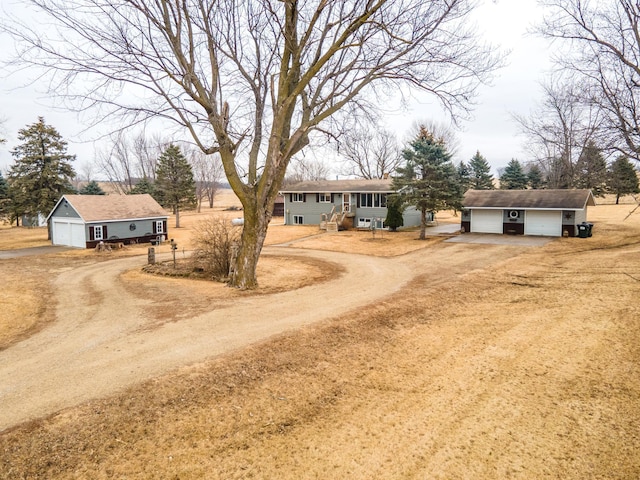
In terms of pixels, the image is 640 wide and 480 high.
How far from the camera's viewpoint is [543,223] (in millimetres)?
28953

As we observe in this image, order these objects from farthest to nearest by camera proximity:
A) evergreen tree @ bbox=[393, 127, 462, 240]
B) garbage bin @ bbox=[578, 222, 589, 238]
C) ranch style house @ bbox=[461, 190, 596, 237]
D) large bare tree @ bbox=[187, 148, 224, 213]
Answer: large bare tree @ bbox=[187, 148, 224, 213]
ranch style house @ bbox=[461, 190, 596, 237]
evergreen tree @ bbox=[393, 127, 462, 240]
garbage bin @ bbox=[578, 222, 589, 238]

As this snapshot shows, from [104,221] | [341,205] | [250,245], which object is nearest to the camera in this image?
[250,245]

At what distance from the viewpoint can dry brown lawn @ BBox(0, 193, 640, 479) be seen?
15.2 ft

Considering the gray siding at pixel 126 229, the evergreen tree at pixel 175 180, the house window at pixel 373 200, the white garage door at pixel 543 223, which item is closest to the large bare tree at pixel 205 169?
the evergreen tree at pixel 175 180

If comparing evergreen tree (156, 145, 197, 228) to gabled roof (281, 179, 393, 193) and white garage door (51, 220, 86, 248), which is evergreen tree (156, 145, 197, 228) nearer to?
gabled roof (281, 179, 393, 193)

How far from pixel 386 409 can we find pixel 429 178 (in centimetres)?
2411

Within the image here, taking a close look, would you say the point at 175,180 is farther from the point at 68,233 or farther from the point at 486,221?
the point at 486,221

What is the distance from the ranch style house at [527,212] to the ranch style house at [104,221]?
25.5m

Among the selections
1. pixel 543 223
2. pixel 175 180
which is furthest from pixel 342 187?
pixel 175 180

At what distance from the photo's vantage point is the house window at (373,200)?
1415 inches

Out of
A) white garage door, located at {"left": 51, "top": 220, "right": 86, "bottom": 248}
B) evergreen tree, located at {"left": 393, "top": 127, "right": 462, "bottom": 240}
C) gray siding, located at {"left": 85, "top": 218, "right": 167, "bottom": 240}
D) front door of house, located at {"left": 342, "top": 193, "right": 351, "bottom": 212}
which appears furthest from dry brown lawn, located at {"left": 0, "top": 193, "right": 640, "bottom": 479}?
front door of house, located at {"left": 342, "top": 193, "right": 351, "bottom": 212}

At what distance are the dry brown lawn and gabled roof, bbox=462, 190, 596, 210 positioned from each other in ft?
66.5

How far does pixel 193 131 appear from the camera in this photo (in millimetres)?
12727

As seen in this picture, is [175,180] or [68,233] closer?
[68,233]
